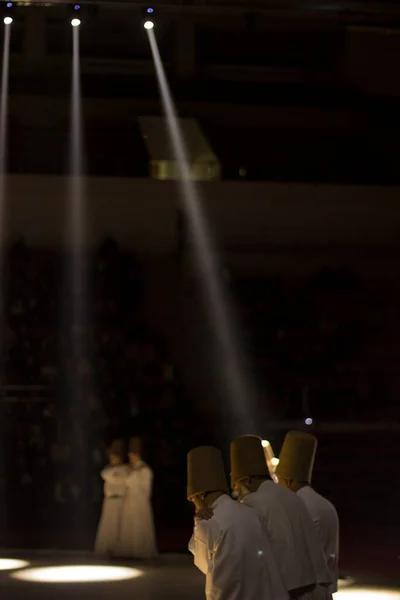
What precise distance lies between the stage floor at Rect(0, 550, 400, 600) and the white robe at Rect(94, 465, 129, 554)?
0.33m

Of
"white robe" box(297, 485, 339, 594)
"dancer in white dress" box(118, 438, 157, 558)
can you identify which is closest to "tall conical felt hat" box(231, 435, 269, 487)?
"white robe" box(297, 485, 339, 594)

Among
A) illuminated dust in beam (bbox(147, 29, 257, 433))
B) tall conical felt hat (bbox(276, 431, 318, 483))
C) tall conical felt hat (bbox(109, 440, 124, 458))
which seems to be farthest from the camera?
illuminated dust in beam (bbox(147, 29, 257, 433))

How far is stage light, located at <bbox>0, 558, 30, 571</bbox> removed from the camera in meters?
10.6

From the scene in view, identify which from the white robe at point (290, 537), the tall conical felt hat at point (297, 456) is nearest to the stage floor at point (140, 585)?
the tall conical felt hat at point (297, 456)

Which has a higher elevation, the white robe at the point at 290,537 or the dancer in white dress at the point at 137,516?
the white robe at the point at 290,537

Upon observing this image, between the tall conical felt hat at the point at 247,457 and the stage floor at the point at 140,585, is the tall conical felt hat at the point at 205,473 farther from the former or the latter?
the stage floor at the point at 140,585

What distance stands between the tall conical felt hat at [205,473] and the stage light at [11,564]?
6.41 metres

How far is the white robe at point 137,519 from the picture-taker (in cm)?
1139

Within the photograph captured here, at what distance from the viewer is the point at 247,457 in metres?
4.82

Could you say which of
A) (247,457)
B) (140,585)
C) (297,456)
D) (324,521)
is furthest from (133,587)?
(247,457)

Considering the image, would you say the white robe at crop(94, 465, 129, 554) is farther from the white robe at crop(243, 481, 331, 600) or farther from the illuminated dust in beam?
the white robe at crop(243, 481, 331, 600)

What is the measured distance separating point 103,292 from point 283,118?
5015 millimetres

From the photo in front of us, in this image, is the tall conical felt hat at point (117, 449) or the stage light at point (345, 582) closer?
the stage light at point (345, 582)

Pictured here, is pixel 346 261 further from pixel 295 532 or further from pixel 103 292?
pixel 295 532
